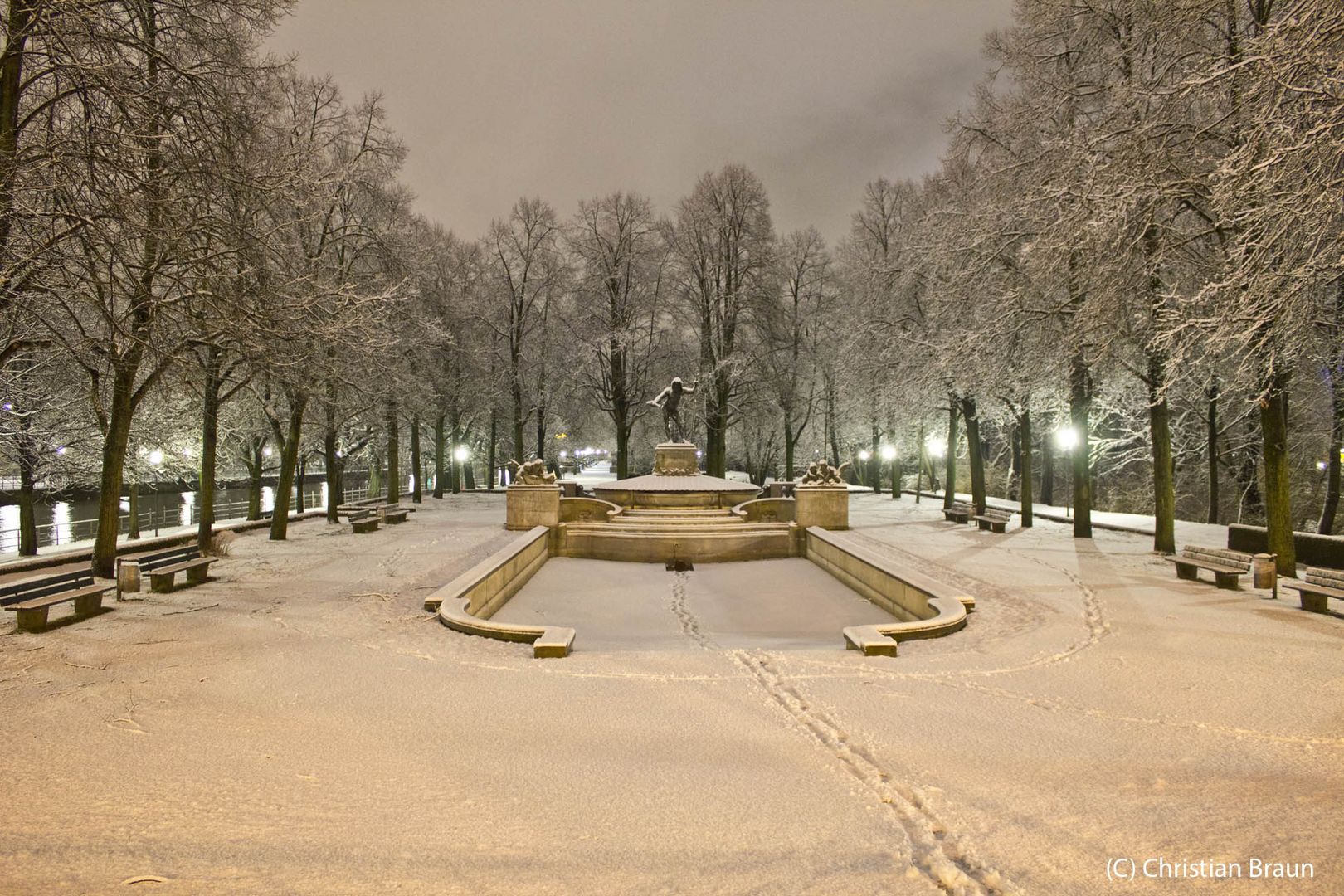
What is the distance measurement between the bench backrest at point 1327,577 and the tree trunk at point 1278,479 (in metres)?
2.05

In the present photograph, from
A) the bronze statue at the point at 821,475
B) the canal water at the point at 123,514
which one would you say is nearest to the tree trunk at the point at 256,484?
the canal water at the point at 123,514

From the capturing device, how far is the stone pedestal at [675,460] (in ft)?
71.5

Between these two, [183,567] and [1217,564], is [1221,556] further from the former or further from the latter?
[183,567]

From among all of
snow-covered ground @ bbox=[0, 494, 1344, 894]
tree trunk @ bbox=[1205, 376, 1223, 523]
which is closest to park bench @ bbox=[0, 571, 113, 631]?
snow-covered ground @ bbox=[0, 494, 1344, 894]

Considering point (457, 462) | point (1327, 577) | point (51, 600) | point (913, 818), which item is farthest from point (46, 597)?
point (457, 462)

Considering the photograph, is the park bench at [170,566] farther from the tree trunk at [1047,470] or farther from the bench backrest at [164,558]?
the tree trunk at [1047,470]

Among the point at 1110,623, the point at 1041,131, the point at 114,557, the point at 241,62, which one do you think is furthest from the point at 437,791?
the point at 1041,131

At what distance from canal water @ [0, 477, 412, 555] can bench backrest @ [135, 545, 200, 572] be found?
861cm

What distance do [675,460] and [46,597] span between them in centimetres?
1625

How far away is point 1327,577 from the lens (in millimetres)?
8359

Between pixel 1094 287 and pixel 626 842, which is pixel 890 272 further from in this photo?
pixel 626 842

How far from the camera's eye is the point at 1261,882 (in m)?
2.90

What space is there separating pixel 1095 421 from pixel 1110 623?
1611 cm

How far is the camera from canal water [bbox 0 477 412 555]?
22.0 meters
